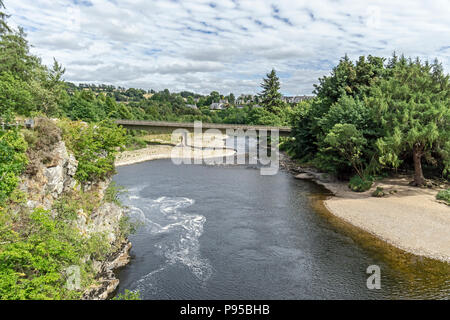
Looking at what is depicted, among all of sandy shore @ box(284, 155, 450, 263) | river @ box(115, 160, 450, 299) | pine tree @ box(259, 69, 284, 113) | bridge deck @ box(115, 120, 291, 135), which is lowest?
river @ box(115, 160, 450, 299)

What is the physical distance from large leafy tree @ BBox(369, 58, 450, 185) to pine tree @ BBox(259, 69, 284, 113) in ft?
220

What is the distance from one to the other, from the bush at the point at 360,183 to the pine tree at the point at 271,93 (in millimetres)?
65876

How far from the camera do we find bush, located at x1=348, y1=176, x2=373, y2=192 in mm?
40500

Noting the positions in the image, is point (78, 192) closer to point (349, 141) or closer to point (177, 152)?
point (349, 141)

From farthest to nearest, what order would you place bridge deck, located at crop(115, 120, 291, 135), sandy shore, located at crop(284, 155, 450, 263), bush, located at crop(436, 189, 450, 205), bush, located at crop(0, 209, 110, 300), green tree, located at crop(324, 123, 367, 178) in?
bridge deck, located at crop(115, 120, 291, 135)
green tree, located at crop(324, 123, 367, 178)
bush, located at crop(436, 189, 450, 205)
sandy shore, located at crop(284, 155, 450, 263)
bush, located at crop(0, 209, 110, 300)

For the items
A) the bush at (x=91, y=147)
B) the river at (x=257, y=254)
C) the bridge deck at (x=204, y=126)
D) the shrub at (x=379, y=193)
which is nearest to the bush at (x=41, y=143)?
the bush at (x=91, y=147)

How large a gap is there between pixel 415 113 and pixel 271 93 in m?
74.4

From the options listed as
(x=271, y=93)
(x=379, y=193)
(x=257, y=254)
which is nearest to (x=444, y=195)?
(x=379, y=193)

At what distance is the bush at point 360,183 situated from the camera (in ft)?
133

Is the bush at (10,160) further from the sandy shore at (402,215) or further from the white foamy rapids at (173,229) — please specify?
the sandy shore at (402,215)

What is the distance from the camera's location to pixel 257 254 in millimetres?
24688

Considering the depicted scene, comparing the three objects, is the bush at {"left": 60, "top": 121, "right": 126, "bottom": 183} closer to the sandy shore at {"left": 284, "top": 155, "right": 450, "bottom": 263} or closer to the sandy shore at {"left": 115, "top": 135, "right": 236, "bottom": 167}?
the sandy shore at {"left": 284, "top": 155, "right": 450, "bottom": 263}

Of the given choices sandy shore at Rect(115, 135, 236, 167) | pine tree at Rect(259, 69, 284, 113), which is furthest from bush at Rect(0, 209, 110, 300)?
pine tree at Rect(259, 69, 284, 113)
